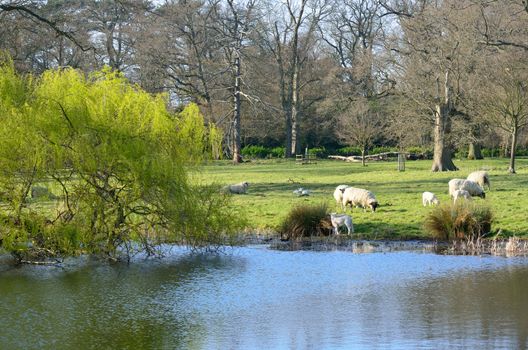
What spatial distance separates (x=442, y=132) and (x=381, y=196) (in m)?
16.0

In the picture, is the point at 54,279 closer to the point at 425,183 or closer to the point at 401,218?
the point at 401,218

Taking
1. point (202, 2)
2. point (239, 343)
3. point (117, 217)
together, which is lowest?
point (239, 343)

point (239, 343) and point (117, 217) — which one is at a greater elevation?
point (117, 217)

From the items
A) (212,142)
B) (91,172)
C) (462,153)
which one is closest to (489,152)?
(462,153)

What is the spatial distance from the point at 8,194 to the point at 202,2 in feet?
143

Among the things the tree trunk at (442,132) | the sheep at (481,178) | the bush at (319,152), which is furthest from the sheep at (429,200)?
the bush at (319,152)

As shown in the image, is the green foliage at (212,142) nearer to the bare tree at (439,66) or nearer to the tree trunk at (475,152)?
the bare tree at (439,66)

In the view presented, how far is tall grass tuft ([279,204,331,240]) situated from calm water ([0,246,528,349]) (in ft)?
9.09

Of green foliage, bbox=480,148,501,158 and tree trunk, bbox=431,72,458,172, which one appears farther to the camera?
green foliage, bbox=480,148,501,158

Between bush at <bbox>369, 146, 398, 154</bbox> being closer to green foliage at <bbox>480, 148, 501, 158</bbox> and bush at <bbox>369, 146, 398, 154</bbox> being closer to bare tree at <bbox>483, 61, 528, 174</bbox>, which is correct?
green foliage at <bbox>480, 148, 501, 158</bbox>

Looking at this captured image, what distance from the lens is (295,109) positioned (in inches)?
2685

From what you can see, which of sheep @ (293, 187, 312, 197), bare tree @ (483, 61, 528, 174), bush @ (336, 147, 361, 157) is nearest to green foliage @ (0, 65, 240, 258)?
sheep @ (293, 187, 312, 197)

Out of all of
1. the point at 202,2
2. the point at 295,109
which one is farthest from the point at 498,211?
the point at 295,109

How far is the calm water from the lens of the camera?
12320 millimetres
